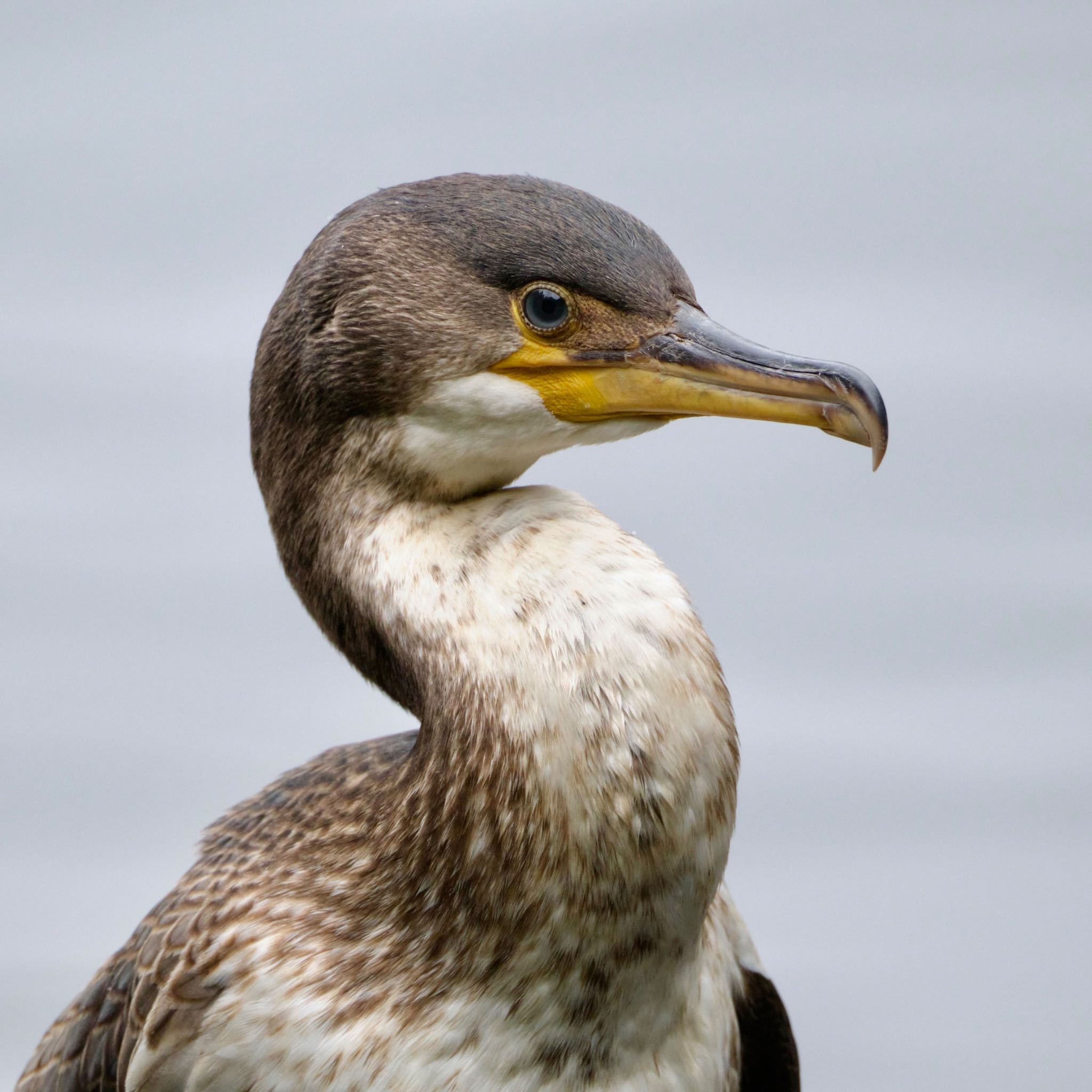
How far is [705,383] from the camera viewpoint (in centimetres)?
220

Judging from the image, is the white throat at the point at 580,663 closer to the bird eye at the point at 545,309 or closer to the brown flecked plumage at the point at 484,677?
the brown flecked plumage at the point at 484,677

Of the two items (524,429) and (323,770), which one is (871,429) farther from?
(323,770)

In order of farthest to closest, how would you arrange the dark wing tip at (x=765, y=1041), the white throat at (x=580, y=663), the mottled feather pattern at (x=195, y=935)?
the dark wing tip at (x=765, y=1041) → the mottled feather pattern at (x=195, y=935) → the white throat at (x=580, y=663)

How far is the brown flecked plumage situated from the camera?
2.12m

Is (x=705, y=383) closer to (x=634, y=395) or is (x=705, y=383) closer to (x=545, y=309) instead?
(x=634, y=395)

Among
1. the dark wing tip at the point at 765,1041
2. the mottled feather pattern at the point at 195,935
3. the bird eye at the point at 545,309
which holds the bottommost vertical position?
the dark wing tip at the point at 765,1041

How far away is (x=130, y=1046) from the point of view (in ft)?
8.20

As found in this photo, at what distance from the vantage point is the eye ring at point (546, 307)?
86.4 inches

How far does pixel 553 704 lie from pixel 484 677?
10cm

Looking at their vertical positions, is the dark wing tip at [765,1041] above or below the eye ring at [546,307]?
below

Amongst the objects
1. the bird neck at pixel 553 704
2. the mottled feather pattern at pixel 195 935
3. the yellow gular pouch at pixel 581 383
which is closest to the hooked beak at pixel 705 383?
the yellow gular pouch at pixel 581 383

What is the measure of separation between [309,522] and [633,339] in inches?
20.5

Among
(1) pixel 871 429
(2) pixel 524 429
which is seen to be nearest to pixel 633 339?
(2) pixel 524 429

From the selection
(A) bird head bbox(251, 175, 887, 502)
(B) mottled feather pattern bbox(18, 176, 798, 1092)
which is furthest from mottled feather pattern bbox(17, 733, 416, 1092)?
(A) bird head bbox(251, 175, 887, 502)
